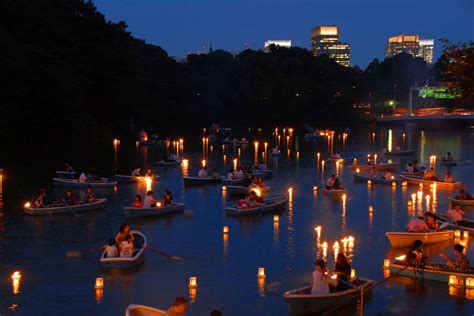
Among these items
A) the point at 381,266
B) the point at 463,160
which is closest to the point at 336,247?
the point at 381,266

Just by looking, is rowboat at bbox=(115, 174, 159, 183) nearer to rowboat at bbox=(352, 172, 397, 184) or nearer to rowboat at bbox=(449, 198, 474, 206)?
rowboat at bbox=(352, 172, 397, 184)

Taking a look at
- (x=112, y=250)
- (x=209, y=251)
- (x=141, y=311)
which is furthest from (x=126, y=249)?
(x=141, y=311)

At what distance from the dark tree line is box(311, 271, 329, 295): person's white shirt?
33.9ft

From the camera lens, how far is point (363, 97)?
134375 mm

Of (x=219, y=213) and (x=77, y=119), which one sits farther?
(x=77, y=119)

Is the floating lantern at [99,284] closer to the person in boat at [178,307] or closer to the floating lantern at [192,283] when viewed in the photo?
the floating lantern at [192,283]

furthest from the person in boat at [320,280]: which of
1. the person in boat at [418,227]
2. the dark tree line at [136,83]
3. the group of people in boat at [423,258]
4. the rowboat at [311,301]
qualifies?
the dark tree line at [136,83]

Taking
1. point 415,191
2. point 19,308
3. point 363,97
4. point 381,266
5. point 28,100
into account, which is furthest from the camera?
point 363,97

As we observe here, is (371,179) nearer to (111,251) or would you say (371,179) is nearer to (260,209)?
(260,209)

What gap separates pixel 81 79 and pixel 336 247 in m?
45.8

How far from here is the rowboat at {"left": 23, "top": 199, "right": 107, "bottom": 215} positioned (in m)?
28.3

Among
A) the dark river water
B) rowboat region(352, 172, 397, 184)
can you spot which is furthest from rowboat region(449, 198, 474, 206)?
rowboat region(352, 172, 397, 184)

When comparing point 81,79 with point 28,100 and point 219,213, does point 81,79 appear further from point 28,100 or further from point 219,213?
point 219,213

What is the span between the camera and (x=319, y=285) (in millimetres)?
15930
